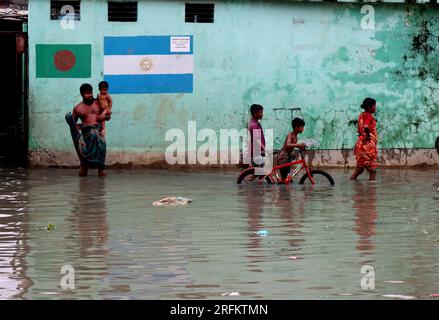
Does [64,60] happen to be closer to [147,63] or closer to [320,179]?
[147,63]

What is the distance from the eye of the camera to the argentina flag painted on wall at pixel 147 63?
21.5 meters

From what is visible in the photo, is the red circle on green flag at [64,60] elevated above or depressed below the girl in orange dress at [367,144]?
above

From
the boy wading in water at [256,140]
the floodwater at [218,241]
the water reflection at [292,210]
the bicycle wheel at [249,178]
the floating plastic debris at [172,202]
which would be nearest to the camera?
the floodwater at [218,241]

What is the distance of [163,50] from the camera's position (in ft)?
70.7

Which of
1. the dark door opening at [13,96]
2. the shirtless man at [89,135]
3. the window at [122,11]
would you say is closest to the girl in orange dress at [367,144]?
the shirtless man at [89,135]

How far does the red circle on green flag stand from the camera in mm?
21531

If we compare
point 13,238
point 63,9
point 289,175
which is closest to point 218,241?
point 13,238

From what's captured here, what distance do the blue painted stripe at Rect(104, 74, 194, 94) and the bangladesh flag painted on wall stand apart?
46 cm

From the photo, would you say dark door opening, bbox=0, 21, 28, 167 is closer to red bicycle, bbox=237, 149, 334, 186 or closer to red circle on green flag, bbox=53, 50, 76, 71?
red circle on green flag, bbox=53, 50, 76, 71

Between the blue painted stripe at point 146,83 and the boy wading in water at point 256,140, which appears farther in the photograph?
the blue painted stripe at point 146,83

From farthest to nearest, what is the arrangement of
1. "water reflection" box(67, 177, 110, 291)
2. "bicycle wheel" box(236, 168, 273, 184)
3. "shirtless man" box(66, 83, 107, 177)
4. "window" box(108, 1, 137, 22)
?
"window" box(108, 1, 137, 22) → "shirtless man" box(66, 83, 107, 177) → "bicycle wheel" box(236, 168, 273, 184) → "water reflection" box(67, 177, 110, 291)

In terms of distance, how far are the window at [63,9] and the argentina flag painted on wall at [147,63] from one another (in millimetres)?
711

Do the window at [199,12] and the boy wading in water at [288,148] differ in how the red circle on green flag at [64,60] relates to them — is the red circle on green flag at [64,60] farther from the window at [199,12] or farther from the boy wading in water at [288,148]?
the boy wading in water at [288,148]

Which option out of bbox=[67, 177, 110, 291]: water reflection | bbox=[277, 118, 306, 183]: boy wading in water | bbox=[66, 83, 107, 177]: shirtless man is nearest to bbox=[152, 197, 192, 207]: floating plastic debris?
bbox=[67, 177, 110, 291]: water reflection
